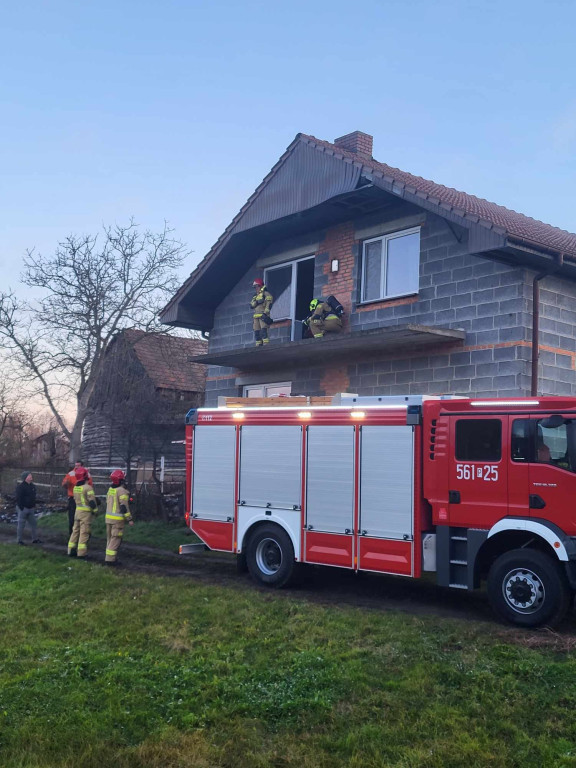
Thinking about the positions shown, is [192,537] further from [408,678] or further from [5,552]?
[408,678]

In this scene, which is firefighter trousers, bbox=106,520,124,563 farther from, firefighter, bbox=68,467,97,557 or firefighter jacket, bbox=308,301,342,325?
firefighter jacket, bbox=308,301,342,325

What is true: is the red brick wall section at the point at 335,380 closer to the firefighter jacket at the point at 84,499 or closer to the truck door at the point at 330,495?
the truck door at the point at 330,495

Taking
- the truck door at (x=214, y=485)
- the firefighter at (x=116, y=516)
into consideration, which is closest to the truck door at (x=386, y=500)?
the truck door at (x=214, y=485)

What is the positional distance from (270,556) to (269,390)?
584 centimetres

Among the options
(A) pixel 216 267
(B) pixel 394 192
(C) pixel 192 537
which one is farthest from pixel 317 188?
(C) pixel 192 537

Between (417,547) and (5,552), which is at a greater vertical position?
(417,547)

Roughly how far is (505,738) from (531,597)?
118 inches

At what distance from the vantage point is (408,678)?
6547mm

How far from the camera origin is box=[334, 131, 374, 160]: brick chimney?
1666 cm

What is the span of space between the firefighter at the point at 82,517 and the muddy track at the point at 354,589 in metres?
0.29

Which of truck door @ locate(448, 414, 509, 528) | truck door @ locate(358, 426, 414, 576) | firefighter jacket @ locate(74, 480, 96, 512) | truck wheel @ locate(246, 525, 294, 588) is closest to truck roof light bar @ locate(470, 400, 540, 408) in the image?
truck door @ locate(448, 414, 509, 528)

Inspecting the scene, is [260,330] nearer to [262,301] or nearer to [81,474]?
[262,301]

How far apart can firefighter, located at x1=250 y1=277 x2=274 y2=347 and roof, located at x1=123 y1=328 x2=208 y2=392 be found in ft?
38.9

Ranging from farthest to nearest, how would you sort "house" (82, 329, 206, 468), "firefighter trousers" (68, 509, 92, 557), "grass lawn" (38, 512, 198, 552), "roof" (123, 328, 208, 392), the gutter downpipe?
"roof" (123, 328, 208, 392)
"house" (82, 329, 206, 468)
"grass lawn" (38, 512, 198, 552)
"firefighter trousers" (68, 509, 92, 557)
the gutter downpipe
